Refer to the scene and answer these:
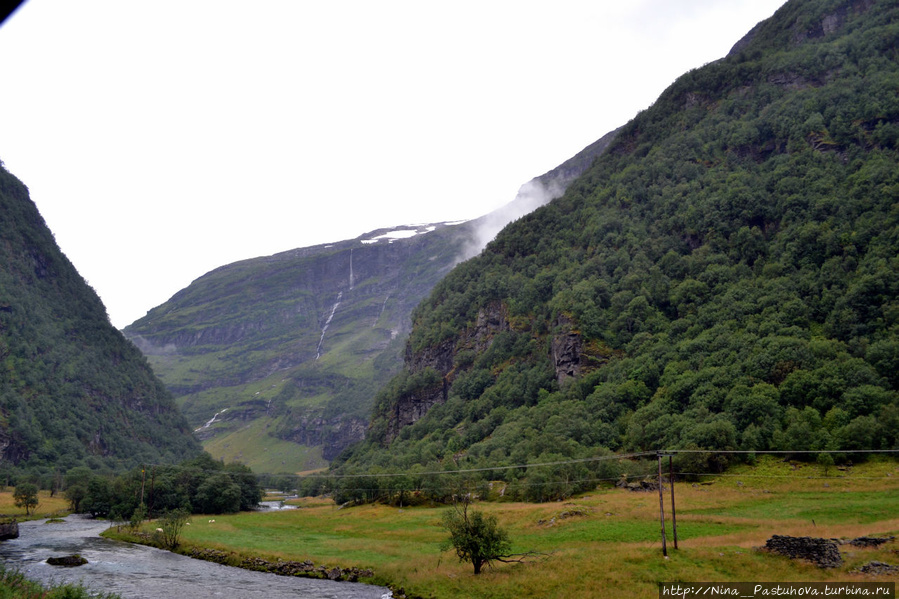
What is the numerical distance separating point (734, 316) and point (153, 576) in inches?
5139

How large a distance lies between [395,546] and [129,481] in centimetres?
8827

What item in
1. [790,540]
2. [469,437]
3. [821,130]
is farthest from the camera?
[821,130]

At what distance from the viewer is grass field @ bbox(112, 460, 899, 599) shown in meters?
44.7

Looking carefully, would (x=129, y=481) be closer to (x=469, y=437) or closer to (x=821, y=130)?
(x=469, y=437)

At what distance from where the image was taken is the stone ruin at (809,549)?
42719 millimetres

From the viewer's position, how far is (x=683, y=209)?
610 ft

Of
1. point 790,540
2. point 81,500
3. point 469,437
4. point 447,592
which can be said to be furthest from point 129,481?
point 790,540

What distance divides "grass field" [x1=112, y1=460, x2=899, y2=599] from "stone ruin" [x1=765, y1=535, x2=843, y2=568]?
96cm

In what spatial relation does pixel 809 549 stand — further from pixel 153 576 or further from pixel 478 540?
pixel 153 576

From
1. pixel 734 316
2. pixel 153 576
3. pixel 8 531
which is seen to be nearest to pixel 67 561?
pixel 153 576

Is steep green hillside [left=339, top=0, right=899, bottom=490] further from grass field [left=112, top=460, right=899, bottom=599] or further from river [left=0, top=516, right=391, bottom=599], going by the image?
river [left=0, top=516, right=391, bottom=599]

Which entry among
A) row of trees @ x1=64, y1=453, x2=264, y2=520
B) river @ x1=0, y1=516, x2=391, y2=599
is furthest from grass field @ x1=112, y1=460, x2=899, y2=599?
row of trees @ x1=64, y1=453, x2=264, y2=520

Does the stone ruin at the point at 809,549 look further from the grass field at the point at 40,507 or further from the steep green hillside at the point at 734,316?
the grass field at the point at 40,507

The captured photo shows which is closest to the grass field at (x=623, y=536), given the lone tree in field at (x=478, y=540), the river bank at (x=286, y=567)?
the river bank at (x=286, y=567)
